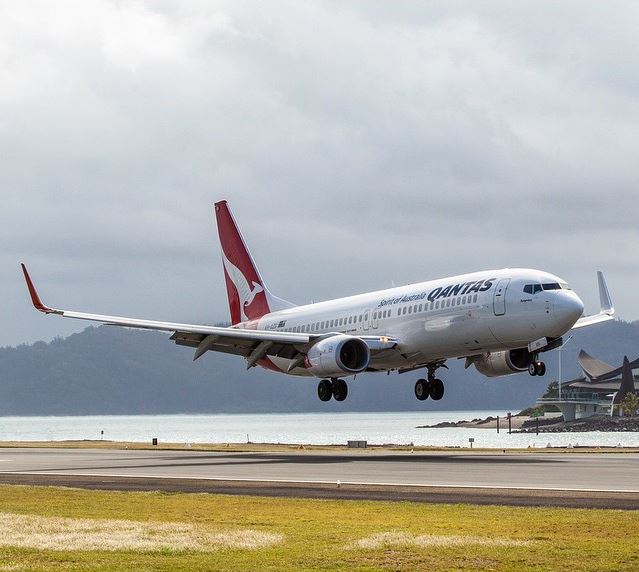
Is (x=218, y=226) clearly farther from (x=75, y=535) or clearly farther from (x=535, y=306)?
(x=75, y=535)

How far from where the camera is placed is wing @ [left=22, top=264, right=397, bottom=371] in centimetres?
6162

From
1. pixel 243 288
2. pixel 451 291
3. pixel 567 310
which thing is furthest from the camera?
pixel 243 288

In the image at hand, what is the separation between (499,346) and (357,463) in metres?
8.86

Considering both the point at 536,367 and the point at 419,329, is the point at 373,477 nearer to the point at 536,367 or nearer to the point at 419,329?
the point at 536,367

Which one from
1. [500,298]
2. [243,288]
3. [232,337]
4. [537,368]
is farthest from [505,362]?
[243,288]

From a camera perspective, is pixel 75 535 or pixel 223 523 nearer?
pixel 75 535

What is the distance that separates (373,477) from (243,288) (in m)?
38.4

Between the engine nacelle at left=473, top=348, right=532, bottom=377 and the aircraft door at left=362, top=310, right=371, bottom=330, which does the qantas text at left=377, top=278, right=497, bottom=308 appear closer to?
the aircraft door at left=362, top=310, right=371, bottom=330

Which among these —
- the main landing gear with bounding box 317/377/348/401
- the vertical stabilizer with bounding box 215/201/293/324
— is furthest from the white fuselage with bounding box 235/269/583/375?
the vertical stabilizer with bounding box 215/201/293/324

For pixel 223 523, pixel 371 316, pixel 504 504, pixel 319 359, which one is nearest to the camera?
pixel 223 523

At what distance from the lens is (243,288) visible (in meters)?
79.9

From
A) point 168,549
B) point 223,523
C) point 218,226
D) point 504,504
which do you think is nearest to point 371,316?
point 218,226

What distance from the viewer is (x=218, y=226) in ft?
269

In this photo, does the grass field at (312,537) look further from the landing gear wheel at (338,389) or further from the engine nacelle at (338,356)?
the landing gear wheel at (338,389)
